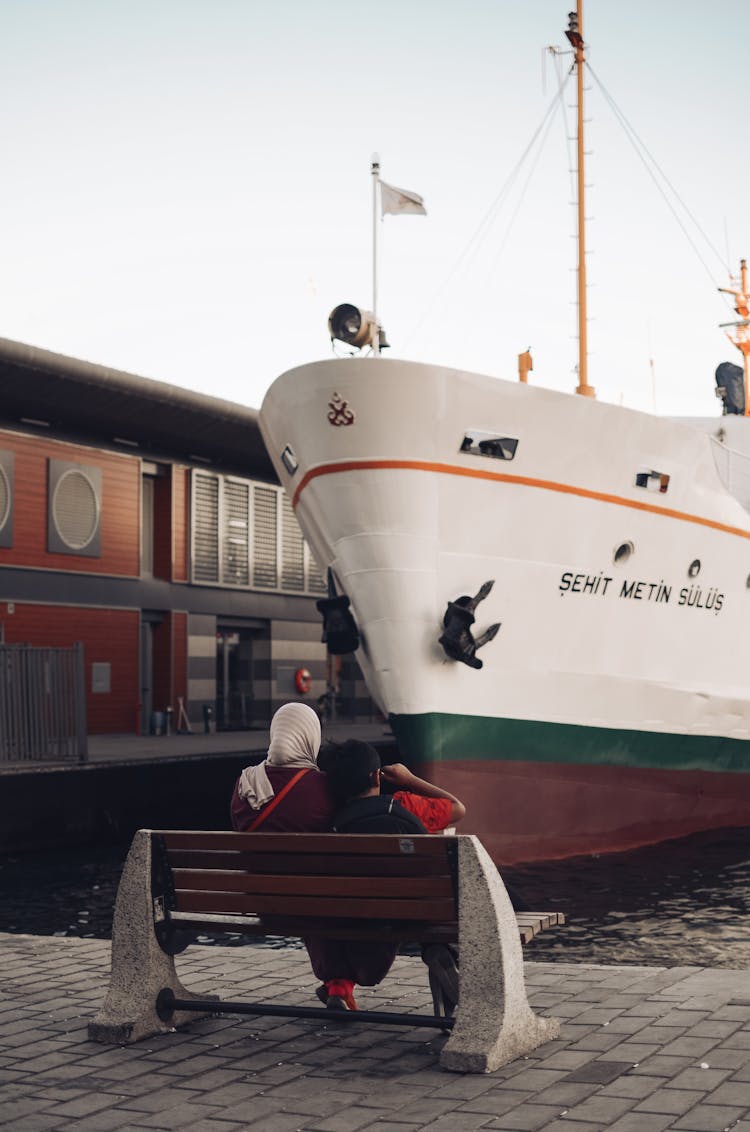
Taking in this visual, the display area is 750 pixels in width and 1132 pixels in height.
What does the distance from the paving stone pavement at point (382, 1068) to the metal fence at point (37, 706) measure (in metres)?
11.3

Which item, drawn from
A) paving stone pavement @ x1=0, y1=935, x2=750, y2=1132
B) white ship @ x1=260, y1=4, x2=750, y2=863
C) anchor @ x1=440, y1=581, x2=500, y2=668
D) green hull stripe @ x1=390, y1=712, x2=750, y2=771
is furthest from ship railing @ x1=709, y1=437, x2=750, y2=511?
paving stone pavement @ x1=0, y1=935, x2=750, y2=1132

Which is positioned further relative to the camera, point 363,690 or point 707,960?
point 363,690

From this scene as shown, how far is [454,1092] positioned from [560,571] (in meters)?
9.54

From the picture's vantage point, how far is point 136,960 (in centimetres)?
591

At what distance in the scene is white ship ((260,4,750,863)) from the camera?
13367mm

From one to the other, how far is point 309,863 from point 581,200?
44.3 feet

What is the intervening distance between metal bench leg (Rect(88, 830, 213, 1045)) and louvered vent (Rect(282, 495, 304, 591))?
28514 mm

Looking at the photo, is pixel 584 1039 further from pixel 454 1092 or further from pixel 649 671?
pixel 649 671

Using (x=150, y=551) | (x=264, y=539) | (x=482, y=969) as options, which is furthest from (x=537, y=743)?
(x=264, y=539)

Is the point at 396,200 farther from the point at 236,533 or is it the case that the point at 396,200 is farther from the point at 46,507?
the point at 236,533

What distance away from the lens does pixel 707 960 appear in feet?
30.5

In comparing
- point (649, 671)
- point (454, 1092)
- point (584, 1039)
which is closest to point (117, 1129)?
point (454, 1092)

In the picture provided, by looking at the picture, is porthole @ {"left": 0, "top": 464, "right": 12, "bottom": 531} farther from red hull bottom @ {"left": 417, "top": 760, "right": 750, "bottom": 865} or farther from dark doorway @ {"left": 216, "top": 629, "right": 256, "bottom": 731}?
red hull bottom @ {"left": 417, "top": 760, "right": 750, "bottom": 865}

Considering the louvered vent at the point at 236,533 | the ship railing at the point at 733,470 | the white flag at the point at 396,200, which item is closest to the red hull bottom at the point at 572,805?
the ship railing at the point at 733,470
